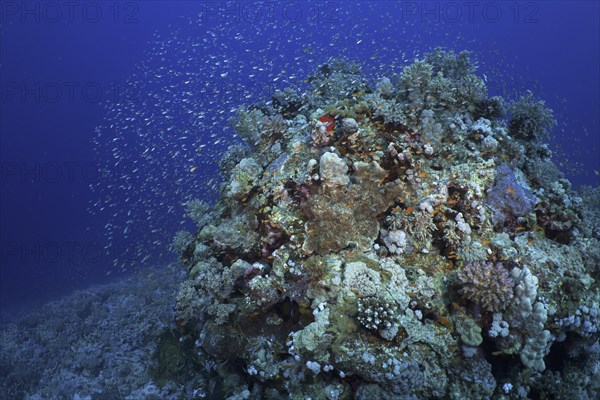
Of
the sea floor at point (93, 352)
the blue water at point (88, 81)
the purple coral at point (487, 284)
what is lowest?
the sea floor at point (93, 352)

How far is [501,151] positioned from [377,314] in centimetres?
383

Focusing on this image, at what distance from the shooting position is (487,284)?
483 cm

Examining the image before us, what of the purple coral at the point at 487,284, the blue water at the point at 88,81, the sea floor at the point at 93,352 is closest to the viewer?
the purple coral at the point at 487,284

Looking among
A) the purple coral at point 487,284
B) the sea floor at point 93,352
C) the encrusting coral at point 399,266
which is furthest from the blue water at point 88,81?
the purple coral at point 487,284

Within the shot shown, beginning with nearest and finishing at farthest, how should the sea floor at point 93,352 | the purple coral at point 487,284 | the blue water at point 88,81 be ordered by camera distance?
1. the purple coral at point 487,284
2. the sea floor at point 93,352
3. the blue water at point 88,81

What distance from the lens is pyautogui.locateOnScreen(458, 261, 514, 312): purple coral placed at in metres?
4.76

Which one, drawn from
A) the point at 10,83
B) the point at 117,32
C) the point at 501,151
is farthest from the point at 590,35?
the point at 10,83

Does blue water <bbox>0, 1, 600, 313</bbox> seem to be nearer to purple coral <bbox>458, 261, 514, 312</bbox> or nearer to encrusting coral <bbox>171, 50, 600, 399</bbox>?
encrusting coral <bbox>171, 50, 600, 399</bbox>

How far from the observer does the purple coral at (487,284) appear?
4762 millimetres

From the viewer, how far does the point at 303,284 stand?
5.36m

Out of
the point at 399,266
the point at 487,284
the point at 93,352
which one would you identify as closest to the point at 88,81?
the point at 93,352

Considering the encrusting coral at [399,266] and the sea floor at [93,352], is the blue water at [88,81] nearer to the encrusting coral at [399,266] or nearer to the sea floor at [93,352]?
the sea floor at [93,352]

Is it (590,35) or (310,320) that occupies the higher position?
(590,35)

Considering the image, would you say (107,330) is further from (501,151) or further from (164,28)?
(164,28)
